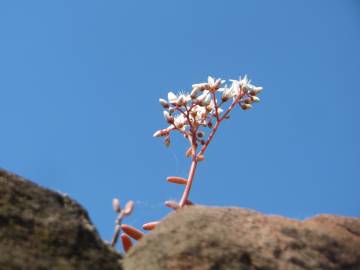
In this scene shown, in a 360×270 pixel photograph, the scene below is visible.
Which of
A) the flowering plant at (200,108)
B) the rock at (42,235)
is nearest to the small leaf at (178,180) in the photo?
the flowering plant at (200,108)

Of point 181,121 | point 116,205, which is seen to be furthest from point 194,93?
point 116,205

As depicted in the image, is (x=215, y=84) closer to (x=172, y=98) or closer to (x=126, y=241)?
(x=172, y=98)

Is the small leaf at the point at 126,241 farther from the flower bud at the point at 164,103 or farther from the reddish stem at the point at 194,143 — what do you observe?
the flower bud at the point at 164,103

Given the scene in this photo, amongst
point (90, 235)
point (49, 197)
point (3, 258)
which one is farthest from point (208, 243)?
point (3, 258)

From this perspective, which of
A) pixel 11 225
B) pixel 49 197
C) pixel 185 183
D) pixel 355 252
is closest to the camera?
pixel 11 225

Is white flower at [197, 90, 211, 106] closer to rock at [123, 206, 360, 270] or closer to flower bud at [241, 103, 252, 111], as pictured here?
flower bud at [241, 103, 252, 111]

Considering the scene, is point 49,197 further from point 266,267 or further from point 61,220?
point 266,267

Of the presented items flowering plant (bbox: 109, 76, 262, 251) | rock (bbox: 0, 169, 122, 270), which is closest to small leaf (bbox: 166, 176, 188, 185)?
flowering plant (bbox: 109, 76, 262, 251)
